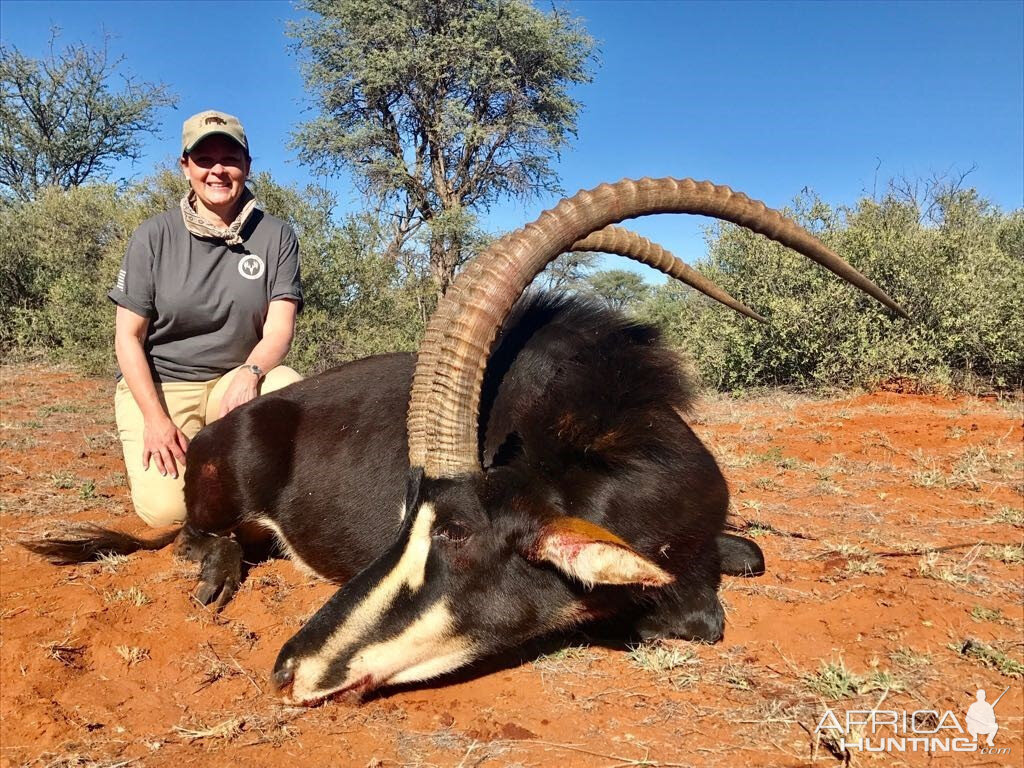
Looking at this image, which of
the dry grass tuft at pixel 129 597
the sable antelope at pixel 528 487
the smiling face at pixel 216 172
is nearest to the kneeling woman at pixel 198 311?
the smiling face at pixel 216 172

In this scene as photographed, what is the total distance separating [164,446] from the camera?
4.45m

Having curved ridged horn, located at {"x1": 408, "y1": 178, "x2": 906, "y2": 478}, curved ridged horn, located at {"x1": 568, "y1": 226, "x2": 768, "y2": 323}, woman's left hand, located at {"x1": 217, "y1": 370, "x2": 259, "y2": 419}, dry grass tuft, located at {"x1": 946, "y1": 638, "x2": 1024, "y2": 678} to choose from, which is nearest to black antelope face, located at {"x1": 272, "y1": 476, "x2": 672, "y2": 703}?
curved ridged horn, located at {"x1": 408, "y1": 178, "x2": 906, "y2": 478}

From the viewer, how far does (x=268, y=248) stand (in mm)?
4891

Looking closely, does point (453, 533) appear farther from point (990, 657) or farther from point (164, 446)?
point (164, 446)

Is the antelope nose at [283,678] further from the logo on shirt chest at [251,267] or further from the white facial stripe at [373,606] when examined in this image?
the logo on shirt chest at [251,267]

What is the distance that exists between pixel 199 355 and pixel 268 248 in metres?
0.91

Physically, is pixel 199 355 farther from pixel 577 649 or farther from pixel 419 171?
pixel 419 171

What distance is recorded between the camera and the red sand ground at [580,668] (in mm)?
2389

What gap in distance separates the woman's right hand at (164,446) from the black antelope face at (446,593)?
2492mm

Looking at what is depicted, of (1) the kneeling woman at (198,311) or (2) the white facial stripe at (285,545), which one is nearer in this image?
(2) the white facial stripe at (285,545)

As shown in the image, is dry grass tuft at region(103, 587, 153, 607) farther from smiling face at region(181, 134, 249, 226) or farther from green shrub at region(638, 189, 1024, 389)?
green shrub at region(638, 189, 1024, 389)

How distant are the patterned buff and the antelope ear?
3356 millimetres

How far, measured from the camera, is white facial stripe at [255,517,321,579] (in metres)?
4.01

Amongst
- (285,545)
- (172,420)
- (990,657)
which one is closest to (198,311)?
(172,420)
